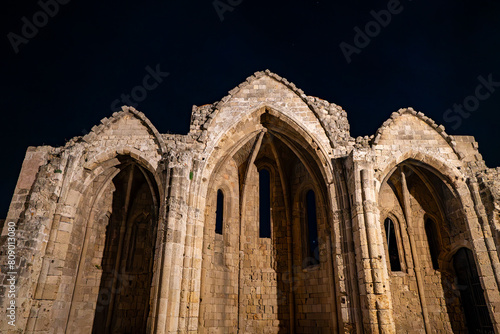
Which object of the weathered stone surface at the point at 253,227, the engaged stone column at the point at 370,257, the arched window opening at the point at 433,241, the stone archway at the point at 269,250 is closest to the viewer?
the engaged stone column at the point at 370,257

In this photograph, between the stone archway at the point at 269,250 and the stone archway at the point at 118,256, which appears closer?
the stone archway at the point at 118,256

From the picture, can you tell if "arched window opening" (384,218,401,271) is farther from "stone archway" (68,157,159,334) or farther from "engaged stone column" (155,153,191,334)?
"stone archway" (68,157,159,334)

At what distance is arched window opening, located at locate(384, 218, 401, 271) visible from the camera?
1172 centimetres

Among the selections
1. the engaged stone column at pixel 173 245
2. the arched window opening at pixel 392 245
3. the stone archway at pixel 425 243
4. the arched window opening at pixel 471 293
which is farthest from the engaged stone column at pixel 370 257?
the engaged stone column at pixel 173 245

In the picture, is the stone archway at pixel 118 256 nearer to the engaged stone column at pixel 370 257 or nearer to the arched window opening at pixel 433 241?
the engaged stone column at pixel 370 257

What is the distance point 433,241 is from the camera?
37.7 ft

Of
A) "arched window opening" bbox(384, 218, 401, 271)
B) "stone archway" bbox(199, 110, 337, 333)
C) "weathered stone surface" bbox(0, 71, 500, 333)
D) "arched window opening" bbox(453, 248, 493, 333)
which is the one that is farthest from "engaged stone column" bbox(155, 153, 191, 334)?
"arched window opening" bbox(453, 248, 493, 333)

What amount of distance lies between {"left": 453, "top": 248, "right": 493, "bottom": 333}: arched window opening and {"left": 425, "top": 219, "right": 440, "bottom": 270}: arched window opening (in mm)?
588

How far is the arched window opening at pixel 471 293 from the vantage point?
32.1 feet

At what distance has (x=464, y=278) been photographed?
34.6 ft

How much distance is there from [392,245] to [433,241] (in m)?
1.43

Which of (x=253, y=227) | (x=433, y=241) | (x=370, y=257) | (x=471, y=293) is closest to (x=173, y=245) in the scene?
(x=253, y=227)

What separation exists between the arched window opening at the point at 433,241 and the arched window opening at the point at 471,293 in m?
0.59

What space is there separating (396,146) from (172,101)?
1009 inches
